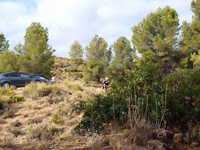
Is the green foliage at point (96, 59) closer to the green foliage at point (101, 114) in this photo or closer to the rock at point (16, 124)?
the rock at point (16, 124)

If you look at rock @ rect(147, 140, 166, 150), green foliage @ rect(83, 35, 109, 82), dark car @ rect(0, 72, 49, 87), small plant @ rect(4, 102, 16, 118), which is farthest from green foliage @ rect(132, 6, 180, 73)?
rock @ rect(147, 140, 166, 150)

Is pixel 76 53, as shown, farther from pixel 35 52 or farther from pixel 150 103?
pixel 150 103

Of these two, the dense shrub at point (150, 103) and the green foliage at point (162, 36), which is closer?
the dense shrub at point (150, 103)

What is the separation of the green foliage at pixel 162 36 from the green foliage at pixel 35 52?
40.2 feet

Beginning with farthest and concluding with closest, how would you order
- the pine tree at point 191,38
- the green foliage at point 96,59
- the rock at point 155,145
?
1. the green foliage at point 96,59
2. the pine tree at point 191,38
3. the rock at point 155,145

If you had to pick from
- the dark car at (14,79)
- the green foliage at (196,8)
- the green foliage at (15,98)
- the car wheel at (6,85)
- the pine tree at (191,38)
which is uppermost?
the green foliage at (196,8)

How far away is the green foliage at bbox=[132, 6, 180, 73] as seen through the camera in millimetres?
24172

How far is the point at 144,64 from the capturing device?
6828mm

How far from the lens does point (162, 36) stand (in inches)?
1019

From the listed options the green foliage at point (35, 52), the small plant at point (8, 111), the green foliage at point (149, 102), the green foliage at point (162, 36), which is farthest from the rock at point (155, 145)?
the green foliage at point (35, 52)

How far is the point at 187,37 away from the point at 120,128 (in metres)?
23.2

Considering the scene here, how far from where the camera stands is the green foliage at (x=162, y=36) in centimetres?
2417

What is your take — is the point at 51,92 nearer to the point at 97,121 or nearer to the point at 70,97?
the point at 70,97

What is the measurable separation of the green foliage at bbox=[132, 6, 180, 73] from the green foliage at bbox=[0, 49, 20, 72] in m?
16.8
